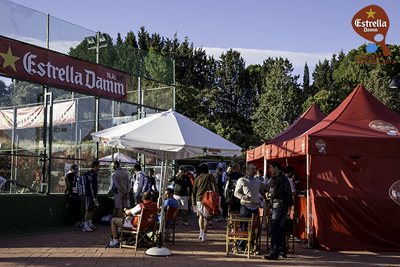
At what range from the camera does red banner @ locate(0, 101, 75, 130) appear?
11298 millimetres

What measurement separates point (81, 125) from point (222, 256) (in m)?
7.71

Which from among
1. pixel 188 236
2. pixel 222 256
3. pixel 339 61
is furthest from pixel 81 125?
pixel 339 61

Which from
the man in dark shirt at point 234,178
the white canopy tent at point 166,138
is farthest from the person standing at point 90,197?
the man in dark shirt at point 234,178

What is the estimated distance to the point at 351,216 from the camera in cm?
827

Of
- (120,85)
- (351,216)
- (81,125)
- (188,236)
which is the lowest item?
(188,236)

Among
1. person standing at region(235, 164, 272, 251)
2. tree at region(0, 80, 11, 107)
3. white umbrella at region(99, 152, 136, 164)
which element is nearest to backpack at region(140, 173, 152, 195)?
white umbrella at region(99, 152, 136, 164)

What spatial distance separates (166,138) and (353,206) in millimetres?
4311

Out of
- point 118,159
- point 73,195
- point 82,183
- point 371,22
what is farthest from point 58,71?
point 371,22

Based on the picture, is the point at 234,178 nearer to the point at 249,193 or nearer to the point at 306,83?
the point at 249,193

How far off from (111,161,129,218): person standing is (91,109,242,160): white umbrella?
281cm

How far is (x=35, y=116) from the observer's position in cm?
1139

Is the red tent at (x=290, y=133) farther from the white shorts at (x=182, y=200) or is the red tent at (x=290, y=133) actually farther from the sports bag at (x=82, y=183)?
the sports bag at (x=82, y=183)

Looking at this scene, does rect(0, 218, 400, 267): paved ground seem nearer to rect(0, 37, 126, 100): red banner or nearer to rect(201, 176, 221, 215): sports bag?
rect(201, 176, 221, 215): sports bag

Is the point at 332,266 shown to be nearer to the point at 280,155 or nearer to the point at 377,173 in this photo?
the point at 377,173
